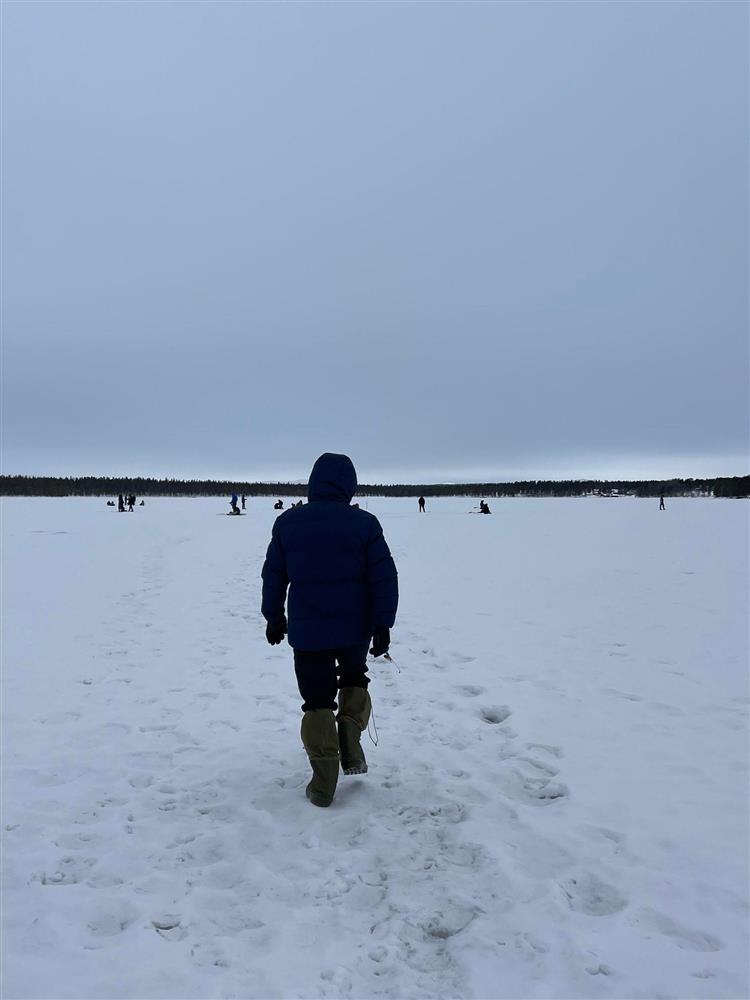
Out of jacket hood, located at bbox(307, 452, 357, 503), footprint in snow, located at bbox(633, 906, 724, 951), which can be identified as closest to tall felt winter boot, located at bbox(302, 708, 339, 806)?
jacket hood, located at bbox(307, 452, 357, 503)

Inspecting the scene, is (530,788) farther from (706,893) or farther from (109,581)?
(109,581)

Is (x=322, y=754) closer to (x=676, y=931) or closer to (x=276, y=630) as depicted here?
(x=276, y=630)

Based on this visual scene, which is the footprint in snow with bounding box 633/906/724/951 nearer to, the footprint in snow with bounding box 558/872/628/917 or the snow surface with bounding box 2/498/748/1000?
the snow surface with bounding box 2/498/748/1000

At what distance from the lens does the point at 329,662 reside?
4281mm

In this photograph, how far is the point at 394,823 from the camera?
4004 mm

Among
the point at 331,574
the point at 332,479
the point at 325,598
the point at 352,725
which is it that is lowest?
the point at 352,725

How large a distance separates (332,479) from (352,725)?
188 cm

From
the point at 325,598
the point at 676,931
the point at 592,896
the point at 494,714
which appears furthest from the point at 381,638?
the point at 494,714

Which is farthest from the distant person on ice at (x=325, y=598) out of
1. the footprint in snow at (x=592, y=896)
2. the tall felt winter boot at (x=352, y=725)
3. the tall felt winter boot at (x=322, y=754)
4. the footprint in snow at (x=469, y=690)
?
the footprint in snow at (x=469, y=690)

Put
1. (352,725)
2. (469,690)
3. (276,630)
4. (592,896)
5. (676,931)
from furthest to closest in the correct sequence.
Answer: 1. (469,690)
2. (352,725)
3. (276,630)
4. (592,896)
5. (676,931)

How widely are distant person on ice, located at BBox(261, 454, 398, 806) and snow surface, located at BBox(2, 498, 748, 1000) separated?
0.54 m

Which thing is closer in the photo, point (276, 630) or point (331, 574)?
point (331, 574)

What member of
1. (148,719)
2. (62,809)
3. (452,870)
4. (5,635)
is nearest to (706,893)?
(452,870)

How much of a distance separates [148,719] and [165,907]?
9.53 feet
